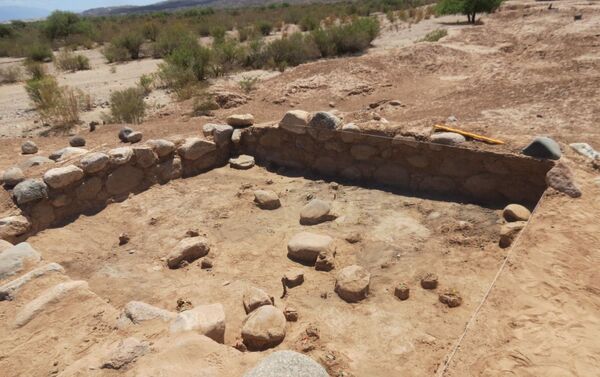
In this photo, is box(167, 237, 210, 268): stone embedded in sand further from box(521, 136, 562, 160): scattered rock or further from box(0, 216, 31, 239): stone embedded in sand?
box(521, 136, 562, 160): scattered rock

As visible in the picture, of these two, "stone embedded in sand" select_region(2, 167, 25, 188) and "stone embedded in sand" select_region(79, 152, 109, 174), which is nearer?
"stone embedded in sand" select_region(2, 167, 25, 188)

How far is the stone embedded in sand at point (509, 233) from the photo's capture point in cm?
375

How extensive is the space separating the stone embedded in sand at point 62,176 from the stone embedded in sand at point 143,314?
96.3 inches

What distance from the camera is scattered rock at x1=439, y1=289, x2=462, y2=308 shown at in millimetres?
3213

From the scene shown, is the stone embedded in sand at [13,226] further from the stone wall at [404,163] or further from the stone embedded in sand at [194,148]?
the stone wall at [404,163]

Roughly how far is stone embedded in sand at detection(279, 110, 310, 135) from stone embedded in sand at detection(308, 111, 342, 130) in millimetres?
115

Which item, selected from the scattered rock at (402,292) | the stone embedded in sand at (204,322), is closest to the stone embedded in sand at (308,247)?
the scattered rock at (402,292)

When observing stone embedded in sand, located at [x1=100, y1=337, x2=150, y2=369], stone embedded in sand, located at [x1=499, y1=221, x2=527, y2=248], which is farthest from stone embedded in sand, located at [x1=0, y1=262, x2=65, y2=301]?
stone embedded in sand, located at [x1=499, y1=221, x2=527, y2=248]

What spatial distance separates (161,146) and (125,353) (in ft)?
11.5

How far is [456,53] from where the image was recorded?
10039 millimetres

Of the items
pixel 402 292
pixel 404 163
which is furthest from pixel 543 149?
pixel 402 292

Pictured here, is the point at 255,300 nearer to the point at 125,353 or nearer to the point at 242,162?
the point at 125,353

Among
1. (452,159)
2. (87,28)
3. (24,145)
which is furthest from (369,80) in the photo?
(87,28)

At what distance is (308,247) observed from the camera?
3.96 m
